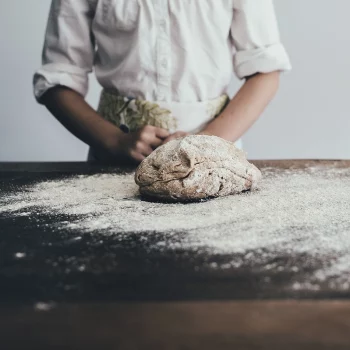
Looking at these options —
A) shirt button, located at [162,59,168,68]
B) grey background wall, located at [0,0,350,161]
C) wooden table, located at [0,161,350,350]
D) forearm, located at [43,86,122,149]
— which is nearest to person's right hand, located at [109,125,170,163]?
forearm, located at [43,86,122,149]

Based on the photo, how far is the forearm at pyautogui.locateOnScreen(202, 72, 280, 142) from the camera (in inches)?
44.4

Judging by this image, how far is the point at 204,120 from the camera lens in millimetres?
1197

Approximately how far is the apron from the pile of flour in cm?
27

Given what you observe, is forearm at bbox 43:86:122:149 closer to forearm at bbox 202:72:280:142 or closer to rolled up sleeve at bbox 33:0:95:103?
rolled up sleeve at bbox 33:0:95:103

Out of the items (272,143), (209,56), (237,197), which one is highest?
(209,56)

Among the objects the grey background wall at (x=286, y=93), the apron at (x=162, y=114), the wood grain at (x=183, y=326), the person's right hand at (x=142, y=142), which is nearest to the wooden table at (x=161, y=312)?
the wood grain at (x=183, y=326)

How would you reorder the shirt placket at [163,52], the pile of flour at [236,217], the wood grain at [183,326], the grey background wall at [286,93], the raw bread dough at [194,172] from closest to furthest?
the wood grain at [183,326] < the pile of flour at [236,217] < the raw bread dough at [194,172] < the shirt placket at [163,52] < the grey background wall at [286,93]

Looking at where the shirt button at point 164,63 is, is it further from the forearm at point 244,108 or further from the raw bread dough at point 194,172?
the raw bread dough at point 194,172

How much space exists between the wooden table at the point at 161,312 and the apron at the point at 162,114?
0.73m

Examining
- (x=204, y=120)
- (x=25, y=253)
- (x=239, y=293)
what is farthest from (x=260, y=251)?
(x=204, y=120)

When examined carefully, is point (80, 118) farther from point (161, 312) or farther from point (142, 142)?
point (161, 312)

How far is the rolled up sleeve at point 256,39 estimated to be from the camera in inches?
47.1

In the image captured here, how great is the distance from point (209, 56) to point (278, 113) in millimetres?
765

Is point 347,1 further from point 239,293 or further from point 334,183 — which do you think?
point 239,293
